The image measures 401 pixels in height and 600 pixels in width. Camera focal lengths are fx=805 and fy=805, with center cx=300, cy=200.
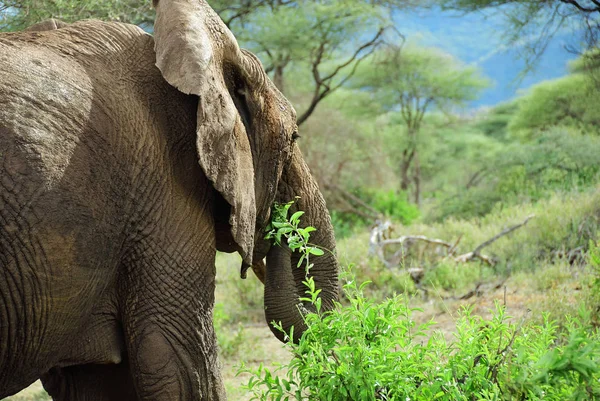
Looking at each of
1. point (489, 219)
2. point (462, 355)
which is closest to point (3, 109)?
point (462, 355)

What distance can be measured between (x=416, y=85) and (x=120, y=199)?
21.4 m

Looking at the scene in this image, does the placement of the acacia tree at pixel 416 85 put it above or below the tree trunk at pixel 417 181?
above

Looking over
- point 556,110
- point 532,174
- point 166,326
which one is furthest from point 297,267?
point 556,110

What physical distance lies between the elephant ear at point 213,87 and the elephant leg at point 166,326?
0.90ft

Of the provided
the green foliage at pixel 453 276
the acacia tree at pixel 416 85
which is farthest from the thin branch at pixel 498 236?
the acacia tree at pixel 416 85

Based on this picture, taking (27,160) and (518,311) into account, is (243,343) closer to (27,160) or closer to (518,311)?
(518,311)

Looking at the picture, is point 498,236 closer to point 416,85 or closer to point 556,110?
point 556,110

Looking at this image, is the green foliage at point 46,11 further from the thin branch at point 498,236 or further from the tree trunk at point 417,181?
the tree trunk at point 417,181

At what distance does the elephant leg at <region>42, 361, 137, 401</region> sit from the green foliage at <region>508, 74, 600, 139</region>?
49.1ft

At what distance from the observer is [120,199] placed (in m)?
2.94

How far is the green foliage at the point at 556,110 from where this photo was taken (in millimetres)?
17656

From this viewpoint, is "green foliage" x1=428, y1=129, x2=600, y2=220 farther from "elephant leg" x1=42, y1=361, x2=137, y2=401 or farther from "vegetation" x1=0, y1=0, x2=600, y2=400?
"elephant leg" x1=42, y1=361, x2=137, y2=401

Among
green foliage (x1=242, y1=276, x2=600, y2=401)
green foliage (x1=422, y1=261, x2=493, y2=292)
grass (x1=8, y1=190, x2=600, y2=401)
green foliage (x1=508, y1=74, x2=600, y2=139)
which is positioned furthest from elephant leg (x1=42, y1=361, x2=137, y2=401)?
green foliage (x1=508, y1=74, x2=600, y2=139)

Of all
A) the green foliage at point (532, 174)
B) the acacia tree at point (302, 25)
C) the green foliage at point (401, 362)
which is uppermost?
the acacia tree at point (302, 25)
